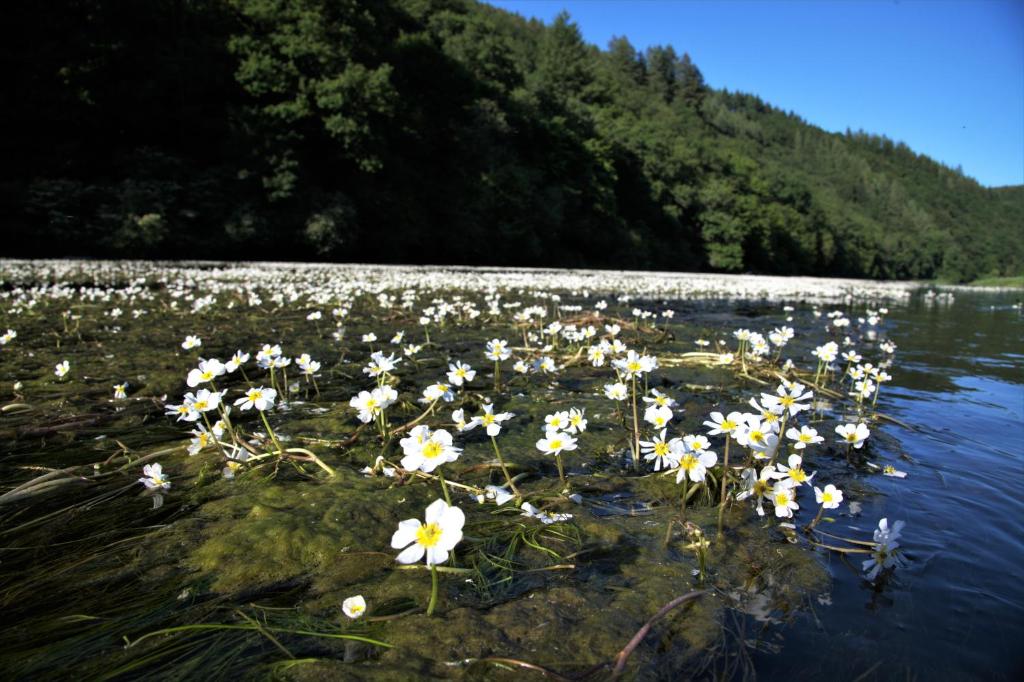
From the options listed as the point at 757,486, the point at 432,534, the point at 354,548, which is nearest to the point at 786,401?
the point at 757,486

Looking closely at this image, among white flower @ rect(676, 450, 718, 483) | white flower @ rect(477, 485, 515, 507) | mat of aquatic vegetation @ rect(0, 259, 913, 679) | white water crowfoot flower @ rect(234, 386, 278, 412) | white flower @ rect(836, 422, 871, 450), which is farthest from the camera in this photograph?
white water crowfoot flower @ rect(234, 386, 278, 412)

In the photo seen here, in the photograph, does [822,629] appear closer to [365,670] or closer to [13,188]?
[365,670]

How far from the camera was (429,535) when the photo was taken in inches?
53.2

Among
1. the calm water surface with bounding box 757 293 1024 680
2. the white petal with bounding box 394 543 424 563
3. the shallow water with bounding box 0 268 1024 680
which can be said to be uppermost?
the white petal with bounding box 394 543 424 563

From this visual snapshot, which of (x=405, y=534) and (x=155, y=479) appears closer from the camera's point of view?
(x=405, y=534)

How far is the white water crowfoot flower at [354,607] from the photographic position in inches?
50.7

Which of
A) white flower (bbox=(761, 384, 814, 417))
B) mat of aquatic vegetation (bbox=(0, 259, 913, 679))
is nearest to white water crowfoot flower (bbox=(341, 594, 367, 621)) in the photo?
mat of aquatic vegetation (bbox=(0, 259, 913, 679))

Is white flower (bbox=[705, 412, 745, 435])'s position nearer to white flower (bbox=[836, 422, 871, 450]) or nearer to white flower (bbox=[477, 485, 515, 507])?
white flower (bbox=[836, 422, 871, 450])

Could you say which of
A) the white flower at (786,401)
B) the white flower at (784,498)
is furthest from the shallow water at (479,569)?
the white flower at (786,401)

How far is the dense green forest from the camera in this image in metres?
20.2

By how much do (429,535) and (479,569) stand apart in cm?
31

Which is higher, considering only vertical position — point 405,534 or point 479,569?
point 405,534

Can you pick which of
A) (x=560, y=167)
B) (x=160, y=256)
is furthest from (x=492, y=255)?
(x=160, y=256)

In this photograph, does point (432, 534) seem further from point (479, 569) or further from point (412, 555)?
point (479, 569)
